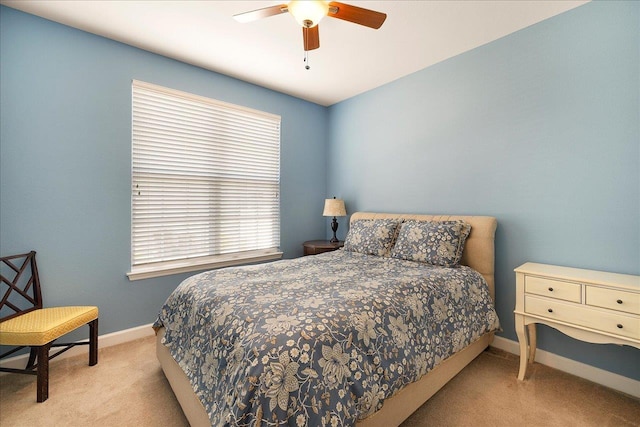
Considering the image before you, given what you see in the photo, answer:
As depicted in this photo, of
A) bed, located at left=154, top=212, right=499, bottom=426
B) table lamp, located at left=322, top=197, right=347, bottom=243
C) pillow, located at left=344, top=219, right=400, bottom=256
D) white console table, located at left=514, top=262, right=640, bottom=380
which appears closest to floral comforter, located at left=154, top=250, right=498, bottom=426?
bed, located at left=154, top=212, right=499, bottom=426

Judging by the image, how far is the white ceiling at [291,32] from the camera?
204cm

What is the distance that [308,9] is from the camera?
1570 mm

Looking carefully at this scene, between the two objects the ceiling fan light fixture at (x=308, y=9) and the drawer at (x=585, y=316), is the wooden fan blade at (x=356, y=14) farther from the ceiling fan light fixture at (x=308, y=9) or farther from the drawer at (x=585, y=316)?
the drawer at (x=585, y=316)

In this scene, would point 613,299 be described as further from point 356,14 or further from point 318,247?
point 318,247

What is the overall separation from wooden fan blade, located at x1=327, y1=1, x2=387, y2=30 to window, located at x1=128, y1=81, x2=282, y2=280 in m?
1.90

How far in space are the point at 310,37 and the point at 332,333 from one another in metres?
1.85

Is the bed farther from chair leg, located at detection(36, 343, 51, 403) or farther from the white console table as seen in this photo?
chair leg, located at detection(36, 343, 51, 403)

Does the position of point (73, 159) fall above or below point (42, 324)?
above

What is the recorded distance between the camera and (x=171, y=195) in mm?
2805

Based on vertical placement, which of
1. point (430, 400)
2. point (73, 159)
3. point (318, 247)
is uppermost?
point (73, 159)

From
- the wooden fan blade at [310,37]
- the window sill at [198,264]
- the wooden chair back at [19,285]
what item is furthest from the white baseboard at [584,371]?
the wooden chair back at [19,285]

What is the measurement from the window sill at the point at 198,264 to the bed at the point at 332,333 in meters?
0.86

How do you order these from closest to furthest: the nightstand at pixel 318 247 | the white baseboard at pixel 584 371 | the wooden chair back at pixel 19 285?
the white baseboard at pixel 584 371 < the wooden chair back at pixel 19 285 < the nightstand at pixel 318 247

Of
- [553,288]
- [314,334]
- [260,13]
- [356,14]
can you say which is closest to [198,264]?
[314,334]
